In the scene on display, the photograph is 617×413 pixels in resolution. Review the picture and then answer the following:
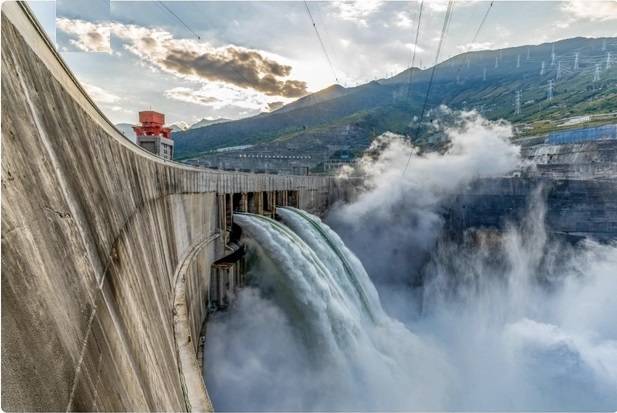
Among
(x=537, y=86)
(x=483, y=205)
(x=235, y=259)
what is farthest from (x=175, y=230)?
(x=537, y=86)

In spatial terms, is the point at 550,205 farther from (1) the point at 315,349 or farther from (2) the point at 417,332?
(1) the point at 315,349

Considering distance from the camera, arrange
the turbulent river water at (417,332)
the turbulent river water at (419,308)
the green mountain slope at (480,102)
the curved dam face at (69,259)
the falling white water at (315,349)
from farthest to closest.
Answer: the green mountain slope at (480,102) → the turbulent river water at (419,308) → the turbulent river water at (417,332) → the falling white water at (315,349) → the curved dam face at (69,259)

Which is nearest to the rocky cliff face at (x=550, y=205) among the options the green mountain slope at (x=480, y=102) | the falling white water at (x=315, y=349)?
the falling white water at (x=315, y=349)

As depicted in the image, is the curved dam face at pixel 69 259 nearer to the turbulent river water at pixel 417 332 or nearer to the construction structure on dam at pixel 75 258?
the construction structure on dam at pixel 75 258

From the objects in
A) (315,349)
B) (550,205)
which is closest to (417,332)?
(550,205)

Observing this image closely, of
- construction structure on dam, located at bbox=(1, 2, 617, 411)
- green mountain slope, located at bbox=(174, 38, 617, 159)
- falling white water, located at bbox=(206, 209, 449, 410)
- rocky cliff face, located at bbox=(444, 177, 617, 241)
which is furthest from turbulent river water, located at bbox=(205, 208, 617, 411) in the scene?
green mountain slope, located at bbox=(174, 38, 617, 159)

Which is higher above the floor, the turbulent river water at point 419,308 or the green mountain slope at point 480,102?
the green mountain slope at point 480,102

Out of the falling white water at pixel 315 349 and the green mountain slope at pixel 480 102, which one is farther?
the green mountain slope at pixel 480 102
